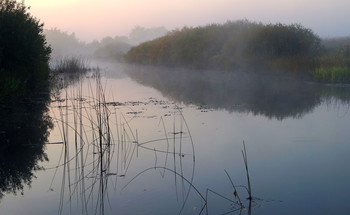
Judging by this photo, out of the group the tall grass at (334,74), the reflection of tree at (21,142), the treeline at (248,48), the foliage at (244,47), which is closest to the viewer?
the reflection of tree at (21,142)

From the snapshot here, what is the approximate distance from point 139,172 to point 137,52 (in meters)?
34.2

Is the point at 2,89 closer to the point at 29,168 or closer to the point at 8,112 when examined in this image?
the point at 8,112

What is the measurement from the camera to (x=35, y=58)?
1159cm

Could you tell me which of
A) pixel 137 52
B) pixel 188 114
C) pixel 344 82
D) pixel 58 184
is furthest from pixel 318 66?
pixel 137 52

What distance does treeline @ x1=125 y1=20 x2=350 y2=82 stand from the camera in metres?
18.8

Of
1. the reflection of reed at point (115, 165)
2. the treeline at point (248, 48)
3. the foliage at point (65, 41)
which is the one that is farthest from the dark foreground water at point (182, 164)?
the foliage at point (65, 41)

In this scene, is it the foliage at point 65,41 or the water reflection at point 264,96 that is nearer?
the water reflection at point 264,96

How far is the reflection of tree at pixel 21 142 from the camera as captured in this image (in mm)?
4847

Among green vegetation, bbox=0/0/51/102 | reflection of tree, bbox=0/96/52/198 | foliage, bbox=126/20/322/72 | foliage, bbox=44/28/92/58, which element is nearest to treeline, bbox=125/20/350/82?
foliage, bbox=126/20/322/72

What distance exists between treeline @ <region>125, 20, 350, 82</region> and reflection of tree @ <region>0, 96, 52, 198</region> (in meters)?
11.2

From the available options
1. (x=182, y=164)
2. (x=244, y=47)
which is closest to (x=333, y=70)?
(x=244, y=47)

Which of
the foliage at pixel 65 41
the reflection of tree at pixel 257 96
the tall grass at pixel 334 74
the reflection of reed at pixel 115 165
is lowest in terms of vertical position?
the reflection of reed at pixel 115 165

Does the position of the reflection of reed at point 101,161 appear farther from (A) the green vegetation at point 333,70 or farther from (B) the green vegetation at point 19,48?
(A) the green vegetation at point 333,70

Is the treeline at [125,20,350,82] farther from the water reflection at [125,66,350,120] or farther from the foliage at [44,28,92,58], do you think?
the foliage at [44,28,92,58]
